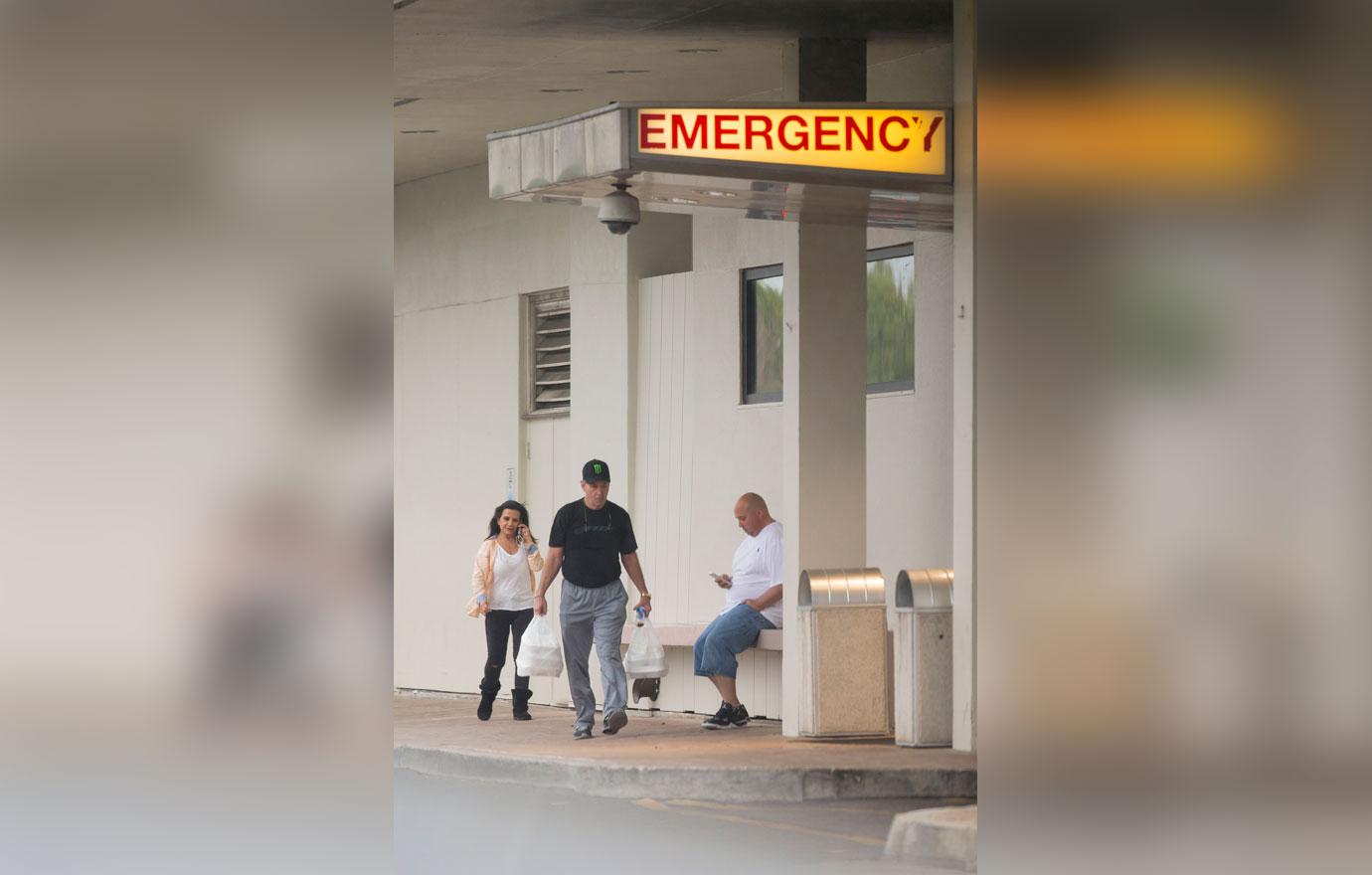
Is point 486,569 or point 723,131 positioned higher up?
point 723,131

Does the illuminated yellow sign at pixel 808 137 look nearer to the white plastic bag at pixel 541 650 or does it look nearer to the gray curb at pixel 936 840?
the gray curb at pixel 936 840

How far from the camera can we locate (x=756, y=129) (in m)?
11.9

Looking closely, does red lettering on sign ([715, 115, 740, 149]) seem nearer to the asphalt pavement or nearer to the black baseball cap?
the black baseball cap

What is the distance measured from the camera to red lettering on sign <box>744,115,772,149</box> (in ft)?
38.9

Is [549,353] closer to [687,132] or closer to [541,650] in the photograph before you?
[541,650]

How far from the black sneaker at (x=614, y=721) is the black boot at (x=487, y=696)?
65.4 inches

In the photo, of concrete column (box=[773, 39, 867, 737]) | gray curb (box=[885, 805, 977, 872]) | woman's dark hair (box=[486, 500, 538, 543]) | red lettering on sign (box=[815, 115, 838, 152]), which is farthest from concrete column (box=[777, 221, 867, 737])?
gray curb (box=[885, 805, 977, 872])

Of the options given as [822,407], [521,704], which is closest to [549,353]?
[521,704]

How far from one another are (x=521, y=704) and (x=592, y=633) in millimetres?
1913

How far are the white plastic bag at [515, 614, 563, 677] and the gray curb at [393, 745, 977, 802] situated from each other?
2.24 metres

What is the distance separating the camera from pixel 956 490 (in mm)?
12492

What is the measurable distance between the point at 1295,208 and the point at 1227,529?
403mm

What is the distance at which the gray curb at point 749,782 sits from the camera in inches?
456

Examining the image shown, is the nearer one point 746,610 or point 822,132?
point 822,132
